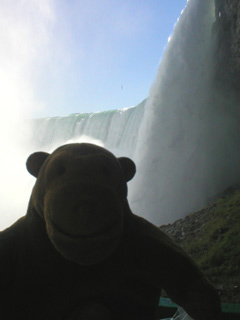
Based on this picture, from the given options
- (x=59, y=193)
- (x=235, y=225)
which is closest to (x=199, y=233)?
(x=235, y=225)

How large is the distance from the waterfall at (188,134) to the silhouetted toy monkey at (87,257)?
326 inches

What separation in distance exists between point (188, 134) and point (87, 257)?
9.89 m

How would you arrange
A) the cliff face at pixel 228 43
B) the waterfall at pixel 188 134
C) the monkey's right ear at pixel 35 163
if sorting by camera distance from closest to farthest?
1. the monkey's right ear at pixel 35 163
2. the cliff face at pixel 228 43
3. the waterfall at pixel 188 134

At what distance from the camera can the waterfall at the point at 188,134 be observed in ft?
32.7

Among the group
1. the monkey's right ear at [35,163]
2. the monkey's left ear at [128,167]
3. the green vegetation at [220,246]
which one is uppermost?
the monkey's right ear at [35,163]

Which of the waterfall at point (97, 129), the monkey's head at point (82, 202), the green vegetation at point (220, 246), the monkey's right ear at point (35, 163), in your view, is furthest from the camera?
the waterfall at point (97, 129)

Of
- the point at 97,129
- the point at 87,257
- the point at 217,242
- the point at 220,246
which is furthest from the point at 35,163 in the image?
the point at 97,129

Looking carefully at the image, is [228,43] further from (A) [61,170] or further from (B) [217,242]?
(A) [61,170]

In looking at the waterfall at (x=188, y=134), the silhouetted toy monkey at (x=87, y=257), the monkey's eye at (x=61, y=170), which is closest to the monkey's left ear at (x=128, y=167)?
the silhouetted toy monkey at (x=87, y=257)

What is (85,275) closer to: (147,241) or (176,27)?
(147,241)

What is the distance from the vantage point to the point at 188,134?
10.5 m

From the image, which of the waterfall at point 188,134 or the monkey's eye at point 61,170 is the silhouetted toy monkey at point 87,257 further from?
the waterfall at point 188,134

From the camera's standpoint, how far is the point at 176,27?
484 inches

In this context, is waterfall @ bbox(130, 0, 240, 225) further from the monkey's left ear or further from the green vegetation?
the monkey's left ear
